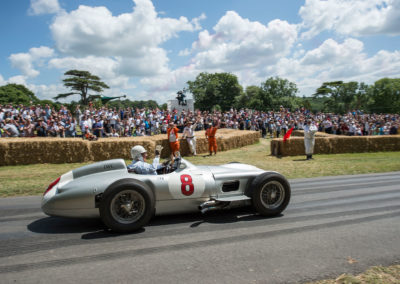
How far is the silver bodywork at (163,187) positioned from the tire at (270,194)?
0.19 metres

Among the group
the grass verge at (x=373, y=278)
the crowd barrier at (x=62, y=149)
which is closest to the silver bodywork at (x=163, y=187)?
the grass verge at (x=373, y=278)

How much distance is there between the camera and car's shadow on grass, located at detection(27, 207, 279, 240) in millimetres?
4758

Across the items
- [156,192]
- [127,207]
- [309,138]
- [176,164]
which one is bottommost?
[127,207]

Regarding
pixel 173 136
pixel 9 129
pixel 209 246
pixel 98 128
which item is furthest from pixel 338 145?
pixel 9 129

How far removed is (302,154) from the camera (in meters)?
17.2

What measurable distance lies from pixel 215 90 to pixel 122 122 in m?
63.0

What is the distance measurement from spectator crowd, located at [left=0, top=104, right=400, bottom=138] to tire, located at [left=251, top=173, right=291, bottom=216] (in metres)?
11.5

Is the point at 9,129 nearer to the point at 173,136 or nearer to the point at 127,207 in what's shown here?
the point at 173,136

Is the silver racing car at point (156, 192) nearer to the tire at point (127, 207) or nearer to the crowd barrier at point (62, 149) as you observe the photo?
the tire at point (127, 207)

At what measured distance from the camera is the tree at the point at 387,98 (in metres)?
85.3

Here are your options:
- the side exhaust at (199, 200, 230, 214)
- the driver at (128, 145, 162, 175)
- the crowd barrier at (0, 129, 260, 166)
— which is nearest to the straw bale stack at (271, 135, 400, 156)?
the crowd barrier at (0, 129, 260, 166)

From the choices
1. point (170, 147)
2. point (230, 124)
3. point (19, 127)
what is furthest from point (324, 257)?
point (230, 124)

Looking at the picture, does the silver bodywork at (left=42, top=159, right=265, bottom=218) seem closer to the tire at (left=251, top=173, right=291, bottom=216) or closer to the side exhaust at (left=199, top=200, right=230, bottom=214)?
the side exhaust at (left=199, top=200, right=230, bottom=214)

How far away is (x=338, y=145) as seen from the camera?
60.5 feet
